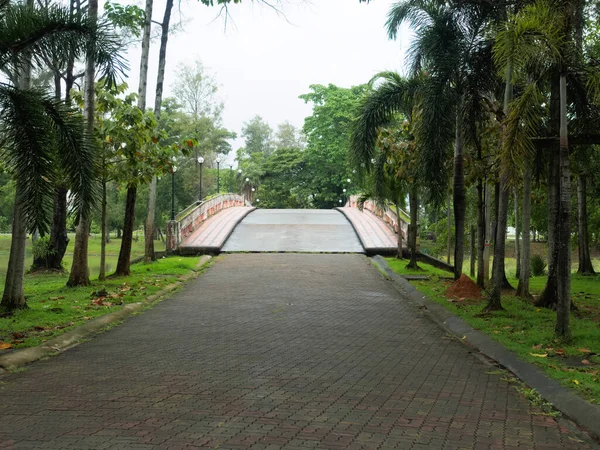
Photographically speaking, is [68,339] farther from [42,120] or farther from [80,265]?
[80,265]

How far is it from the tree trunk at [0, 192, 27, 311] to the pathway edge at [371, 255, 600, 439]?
7.53 meters

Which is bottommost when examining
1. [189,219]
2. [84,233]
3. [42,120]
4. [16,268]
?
[16,268]

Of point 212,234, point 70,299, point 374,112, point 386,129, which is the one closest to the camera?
point 70,299

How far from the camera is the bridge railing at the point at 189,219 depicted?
25.8 m

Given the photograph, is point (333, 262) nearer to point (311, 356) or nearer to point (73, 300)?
point (73, 300)

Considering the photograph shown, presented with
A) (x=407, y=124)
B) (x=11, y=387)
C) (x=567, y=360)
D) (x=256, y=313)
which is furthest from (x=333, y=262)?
(x=11, y=387)

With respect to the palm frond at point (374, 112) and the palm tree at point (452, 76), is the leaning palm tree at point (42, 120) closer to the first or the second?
the palm tree at point (452, 76)

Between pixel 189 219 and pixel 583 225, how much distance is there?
15.5 meters

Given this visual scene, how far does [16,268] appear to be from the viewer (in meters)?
11.8

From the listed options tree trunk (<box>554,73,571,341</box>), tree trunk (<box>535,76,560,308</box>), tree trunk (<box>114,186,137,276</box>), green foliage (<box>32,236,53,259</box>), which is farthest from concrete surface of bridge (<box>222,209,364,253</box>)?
tree trunk (<box>554,73,571,341</box>)

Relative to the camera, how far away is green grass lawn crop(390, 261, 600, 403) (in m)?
7.54

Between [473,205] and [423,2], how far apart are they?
1235cm

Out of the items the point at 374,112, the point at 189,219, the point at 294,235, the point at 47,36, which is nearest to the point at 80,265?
the point at 47,36

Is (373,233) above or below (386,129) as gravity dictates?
below
